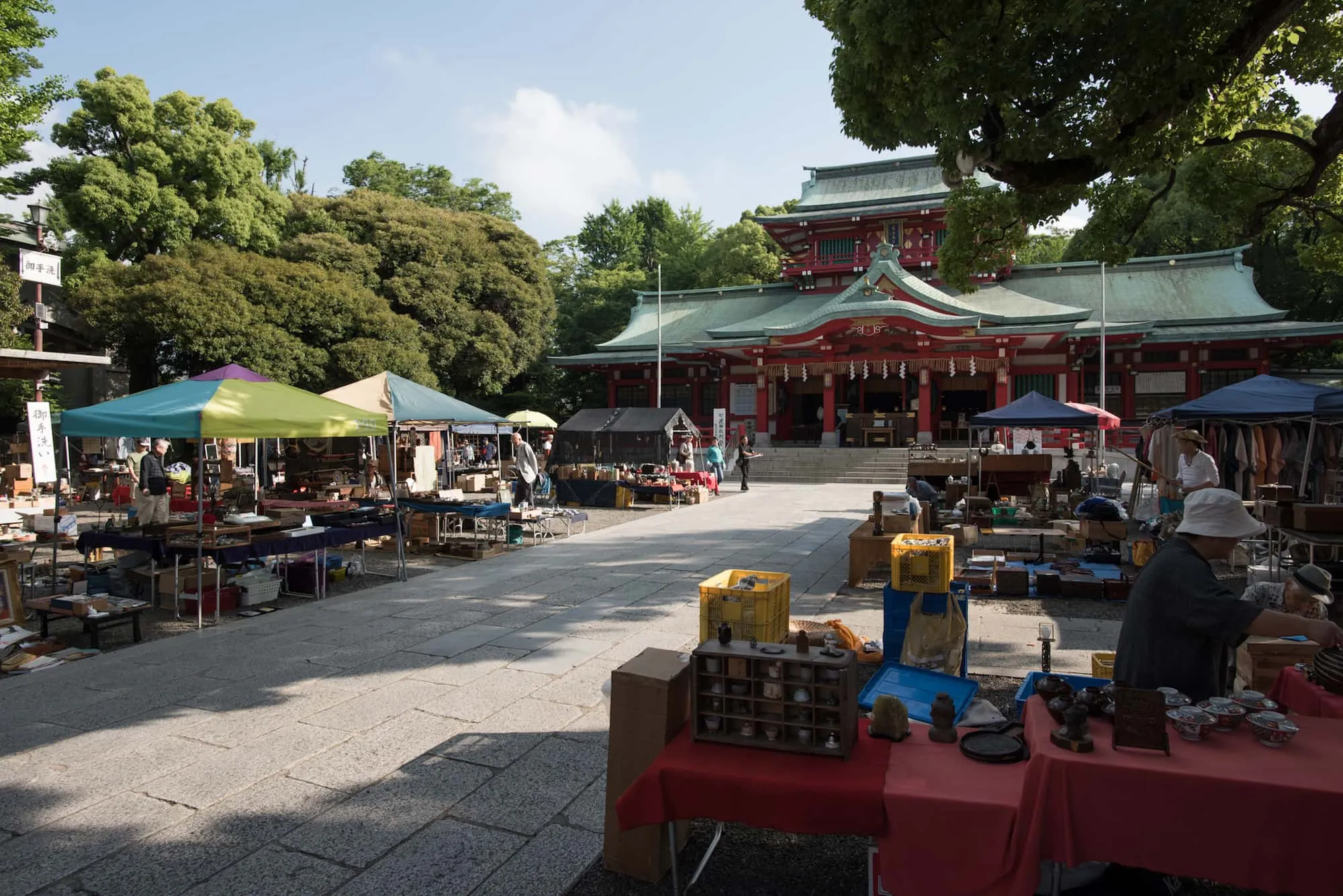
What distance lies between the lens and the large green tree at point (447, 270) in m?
27.6

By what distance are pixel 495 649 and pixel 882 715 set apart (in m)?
4.01

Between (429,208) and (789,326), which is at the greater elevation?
(429,208)

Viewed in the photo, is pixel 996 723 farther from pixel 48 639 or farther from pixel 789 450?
pixel 789 450

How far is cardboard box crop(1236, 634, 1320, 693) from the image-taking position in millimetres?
3711

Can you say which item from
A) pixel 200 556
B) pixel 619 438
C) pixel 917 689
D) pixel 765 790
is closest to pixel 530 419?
pixel 619 438

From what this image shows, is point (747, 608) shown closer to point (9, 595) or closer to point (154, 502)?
point (9, 595)

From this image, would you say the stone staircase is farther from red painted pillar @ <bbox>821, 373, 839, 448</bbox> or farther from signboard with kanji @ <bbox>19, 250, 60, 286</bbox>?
signboard with kanji @ <bbox>19, 250, 60, 286</bbox>

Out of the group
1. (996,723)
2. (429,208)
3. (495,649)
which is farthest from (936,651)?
(429,208)

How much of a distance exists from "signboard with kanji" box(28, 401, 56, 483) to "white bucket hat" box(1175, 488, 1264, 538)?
37.8ft

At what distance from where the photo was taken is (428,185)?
43.4 meters

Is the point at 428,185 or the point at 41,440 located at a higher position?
the point at 428,185

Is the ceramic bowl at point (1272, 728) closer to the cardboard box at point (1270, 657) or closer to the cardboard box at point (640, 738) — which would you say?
the cardboard box at point (1270, 657)

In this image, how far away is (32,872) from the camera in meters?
3.04

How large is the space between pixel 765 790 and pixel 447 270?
2937 centimetres
